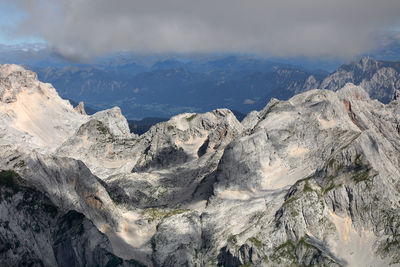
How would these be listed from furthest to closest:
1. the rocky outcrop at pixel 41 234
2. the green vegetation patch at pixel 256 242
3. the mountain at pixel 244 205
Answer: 1. the green vegetation patch at pixel 256 242
2. the mountain at pixel 244 205
3. the rocky outcrop at pixel 41 234

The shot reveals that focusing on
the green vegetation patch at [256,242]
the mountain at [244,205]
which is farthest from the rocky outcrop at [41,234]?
the green vegetation patch at [256,242]

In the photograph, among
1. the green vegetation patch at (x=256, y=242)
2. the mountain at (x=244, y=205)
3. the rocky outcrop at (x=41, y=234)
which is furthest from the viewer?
the green vegetation patch at (x=256, y=242)

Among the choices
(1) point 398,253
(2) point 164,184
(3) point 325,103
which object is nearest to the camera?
(1) point 398,253

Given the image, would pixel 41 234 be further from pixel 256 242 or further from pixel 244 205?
pixel 244 205

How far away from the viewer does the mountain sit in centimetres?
10781

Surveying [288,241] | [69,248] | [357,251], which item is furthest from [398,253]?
[69,248]

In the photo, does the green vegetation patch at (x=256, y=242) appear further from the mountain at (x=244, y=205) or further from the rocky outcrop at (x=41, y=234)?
the rocky outcrop at (x=41, y=234)

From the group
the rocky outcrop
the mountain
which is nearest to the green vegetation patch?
the mountain

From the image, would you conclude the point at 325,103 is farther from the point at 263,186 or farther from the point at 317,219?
the point at 317,219

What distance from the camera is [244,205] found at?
137250 mm

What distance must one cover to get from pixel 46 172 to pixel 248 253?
205 ft

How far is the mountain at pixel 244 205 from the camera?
108 metres

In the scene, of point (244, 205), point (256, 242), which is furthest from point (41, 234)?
point (244, 205)

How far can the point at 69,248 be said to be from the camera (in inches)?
4569
